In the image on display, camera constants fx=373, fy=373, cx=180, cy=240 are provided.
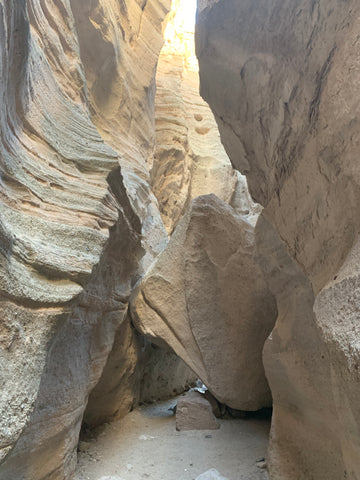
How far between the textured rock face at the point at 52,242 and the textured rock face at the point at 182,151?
14.4 ft

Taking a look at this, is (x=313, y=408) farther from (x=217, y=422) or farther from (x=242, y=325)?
(x=217, y=422)

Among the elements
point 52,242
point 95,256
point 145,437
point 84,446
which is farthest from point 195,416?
point 52,242

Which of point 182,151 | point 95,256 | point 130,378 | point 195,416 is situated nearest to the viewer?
point 95,256

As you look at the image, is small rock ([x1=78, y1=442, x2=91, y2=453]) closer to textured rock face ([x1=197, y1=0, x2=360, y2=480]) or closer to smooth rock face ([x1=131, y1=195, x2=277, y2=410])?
smooth rock face ([x1=131, y1=195, x2=277, y2=410])

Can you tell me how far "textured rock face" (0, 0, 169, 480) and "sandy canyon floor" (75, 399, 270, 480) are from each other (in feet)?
2.06

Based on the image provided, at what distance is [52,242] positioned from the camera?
243cm

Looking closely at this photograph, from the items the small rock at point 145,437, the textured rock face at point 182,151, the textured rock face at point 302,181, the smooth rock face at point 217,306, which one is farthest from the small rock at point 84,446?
the textured rock face at point 182,151

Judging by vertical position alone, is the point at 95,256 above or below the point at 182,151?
below

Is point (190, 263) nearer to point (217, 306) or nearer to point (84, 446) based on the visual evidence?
point (217, 306)

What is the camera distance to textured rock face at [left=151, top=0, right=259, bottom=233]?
903 centimetres

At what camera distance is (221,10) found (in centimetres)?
256

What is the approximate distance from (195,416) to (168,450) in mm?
685

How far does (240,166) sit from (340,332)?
6.69 feet

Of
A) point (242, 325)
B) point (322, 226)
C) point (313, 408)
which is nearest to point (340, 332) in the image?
point (322, 226)
